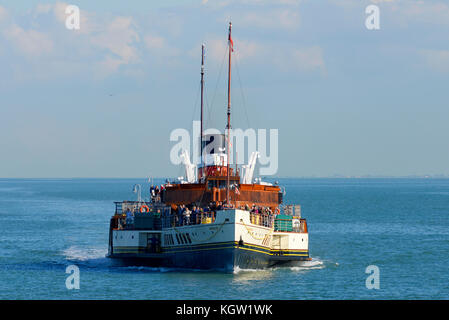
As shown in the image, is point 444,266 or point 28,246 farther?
point 28,246

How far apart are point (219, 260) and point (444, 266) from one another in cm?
1873

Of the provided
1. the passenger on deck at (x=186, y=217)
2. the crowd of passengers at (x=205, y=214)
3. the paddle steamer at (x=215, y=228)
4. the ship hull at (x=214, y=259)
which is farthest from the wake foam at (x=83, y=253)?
the passenger on deck at (x=186, y=217)

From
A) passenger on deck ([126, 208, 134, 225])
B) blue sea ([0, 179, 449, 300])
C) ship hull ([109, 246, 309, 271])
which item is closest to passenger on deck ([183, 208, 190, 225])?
ship hull ([109, 246, 309, 271])

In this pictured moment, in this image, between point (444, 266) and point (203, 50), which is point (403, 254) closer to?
point (444, 266)

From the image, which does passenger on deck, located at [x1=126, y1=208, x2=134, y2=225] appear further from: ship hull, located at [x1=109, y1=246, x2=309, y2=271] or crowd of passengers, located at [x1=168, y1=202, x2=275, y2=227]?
crowd of passengers, located at [x1=168, y1=202, x2=275, y2=227]

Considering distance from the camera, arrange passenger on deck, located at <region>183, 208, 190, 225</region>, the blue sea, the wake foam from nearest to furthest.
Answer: the blue sea → passenger on deck, located at <region>183, 208, 190, 225</region> → the wake foam

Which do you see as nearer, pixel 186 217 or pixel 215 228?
pixel 215 228

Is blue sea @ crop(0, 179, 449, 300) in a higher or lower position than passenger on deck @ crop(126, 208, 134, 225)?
lower

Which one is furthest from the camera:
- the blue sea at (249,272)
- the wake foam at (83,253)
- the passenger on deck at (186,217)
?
the wake foam at (83,253)

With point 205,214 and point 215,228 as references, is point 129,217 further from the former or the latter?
point 215,228

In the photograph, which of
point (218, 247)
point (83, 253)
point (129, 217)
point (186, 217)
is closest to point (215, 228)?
point (218, 247)

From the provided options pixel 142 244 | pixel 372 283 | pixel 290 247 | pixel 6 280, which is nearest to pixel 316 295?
pixel 372 283

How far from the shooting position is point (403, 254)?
223 feet

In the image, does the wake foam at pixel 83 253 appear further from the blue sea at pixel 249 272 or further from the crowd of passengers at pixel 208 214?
the crowd of passengers at pixel 208 214
